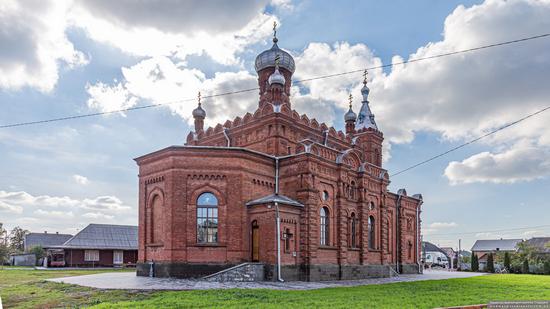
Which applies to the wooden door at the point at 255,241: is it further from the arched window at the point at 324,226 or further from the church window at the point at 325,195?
the church window at the point at 325,195

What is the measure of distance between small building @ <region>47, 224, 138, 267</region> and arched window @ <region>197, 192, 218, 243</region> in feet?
74.3

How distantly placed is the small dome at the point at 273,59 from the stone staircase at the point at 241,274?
1454 centimetres

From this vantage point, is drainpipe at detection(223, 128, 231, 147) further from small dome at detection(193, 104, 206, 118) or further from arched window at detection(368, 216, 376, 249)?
arched window at detection(368, 216, 376, 249)

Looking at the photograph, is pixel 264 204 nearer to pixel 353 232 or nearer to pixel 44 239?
pixel 353 232

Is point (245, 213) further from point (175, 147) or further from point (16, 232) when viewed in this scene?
point (16, 232)

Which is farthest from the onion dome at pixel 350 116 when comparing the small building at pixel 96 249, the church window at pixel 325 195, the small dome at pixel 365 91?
the small building at pixel 96 249

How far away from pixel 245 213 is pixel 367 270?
9836 millimetres

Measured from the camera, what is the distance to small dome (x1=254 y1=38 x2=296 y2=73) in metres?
30.6

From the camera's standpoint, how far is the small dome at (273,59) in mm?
30609

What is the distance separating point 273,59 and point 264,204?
1198 cm

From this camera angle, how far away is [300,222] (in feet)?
77.5

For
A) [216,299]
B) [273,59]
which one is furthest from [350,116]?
[216,299]

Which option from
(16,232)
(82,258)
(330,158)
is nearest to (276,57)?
(330,158)

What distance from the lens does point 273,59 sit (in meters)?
30.5
